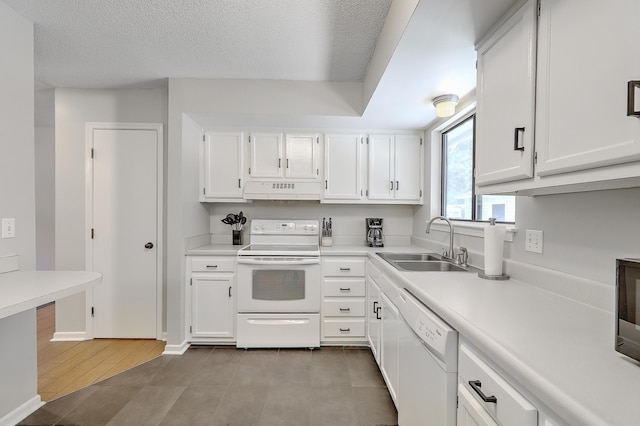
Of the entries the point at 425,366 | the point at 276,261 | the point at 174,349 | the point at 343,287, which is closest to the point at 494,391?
the point at 425,366

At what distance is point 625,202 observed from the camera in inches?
40.9

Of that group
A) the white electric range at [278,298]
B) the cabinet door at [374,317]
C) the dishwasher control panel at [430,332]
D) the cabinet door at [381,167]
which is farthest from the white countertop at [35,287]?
the cabinet door at [381,167]

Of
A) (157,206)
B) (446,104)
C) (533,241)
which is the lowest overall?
(533,241)

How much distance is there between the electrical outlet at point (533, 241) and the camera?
143cm

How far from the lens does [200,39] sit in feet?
6.91

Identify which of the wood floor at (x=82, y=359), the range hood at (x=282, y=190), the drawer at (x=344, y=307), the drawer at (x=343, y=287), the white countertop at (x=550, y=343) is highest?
the range hood at (x=282, y=190)

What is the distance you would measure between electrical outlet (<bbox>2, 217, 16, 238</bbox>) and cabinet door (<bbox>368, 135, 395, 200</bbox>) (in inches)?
112

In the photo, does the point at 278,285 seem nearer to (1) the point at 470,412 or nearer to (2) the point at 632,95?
(1) the point at 470,412

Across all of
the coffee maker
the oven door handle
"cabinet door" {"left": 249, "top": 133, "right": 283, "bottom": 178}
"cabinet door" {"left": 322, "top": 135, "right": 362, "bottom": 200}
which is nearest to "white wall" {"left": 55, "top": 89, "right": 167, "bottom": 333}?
"cabinet door" {"left": 249, "top": 133, "right": 283, "bottom": 178}

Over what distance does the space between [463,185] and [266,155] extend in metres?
1.99

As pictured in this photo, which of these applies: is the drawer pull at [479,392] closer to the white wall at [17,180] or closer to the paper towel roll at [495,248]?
the paper towel roll at [495,248]

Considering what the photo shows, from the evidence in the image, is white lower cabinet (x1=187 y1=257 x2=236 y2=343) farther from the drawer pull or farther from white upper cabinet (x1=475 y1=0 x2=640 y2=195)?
white upper cabinet (x1=475 y1=0 x2=640 y2=195)

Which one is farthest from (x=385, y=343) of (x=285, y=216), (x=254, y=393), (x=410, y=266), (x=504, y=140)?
(x=285, y=216)

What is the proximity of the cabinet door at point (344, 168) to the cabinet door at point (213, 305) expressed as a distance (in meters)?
1.38
